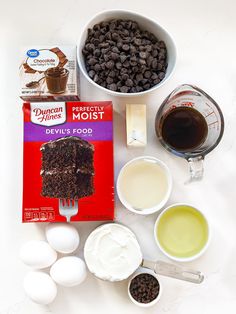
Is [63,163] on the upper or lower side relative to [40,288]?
upper

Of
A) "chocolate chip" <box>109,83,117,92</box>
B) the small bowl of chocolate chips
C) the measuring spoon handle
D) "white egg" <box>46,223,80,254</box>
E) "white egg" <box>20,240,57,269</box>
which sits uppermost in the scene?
"chocolate chip" <box>109,83,117,92</box>

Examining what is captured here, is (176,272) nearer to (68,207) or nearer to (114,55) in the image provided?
(68,207)

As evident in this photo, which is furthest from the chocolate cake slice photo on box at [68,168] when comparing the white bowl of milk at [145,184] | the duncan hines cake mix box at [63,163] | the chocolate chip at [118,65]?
the chocolate chip at [118,65]

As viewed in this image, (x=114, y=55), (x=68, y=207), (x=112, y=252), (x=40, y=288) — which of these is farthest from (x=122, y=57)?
(x=40, y=288)

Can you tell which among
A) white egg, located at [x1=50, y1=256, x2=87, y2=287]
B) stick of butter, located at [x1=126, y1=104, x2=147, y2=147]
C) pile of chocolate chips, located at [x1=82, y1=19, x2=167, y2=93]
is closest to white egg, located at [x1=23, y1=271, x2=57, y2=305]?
white egg, located at [x1=50, y1=256, x2=87, y2=287]

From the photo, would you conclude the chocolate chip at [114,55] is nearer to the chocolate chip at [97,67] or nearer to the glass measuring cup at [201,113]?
the chocolate chip at [97,67]

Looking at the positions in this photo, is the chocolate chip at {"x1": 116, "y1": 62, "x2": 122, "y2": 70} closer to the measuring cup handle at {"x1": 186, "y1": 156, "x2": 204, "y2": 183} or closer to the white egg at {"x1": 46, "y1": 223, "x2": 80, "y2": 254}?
the measuring cup handle at {"x1": 186, "y1": 156, "x2": 204, "y2": 183}

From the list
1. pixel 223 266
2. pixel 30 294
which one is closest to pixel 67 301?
pixel 30 294
